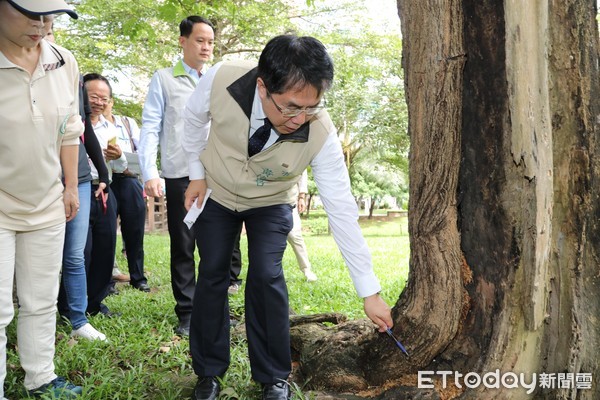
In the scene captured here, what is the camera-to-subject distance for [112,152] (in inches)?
189

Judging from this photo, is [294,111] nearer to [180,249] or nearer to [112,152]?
[180,249]

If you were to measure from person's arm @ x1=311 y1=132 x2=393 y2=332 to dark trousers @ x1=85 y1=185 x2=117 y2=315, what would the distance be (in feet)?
7.65

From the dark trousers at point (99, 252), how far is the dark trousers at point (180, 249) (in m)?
0.67

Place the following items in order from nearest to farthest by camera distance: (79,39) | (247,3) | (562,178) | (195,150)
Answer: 1. (562,178)
2. (195,150)
3. (79,39)
4. (247,3)

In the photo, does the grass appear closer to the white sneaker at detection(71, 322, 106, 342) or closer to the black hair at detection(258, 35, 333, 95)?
the white sneaker at detection(71, 322, 106, 342)

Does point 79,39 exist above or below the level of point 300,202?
above

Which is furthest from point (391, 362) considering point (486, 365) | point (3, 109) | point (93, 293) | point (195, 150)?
point (93, 293)

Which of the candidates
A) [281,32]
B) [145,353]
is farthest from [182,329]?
[281,32]

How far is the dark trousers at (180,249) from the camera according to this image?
12.7ft

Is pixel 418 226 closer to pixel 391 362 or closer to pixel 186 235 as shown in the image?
pixel 391 362

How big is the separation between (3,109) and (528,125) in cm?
216

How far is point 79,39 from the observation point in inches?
468

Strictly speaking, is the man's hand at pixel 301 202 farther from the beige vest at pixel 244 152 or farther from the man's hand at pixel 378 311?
the man's hand at pixel 378 311

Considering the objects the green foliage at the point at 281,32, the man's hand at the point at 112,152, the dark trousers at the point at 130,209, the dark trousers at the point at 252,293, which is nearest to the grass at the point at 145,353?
the dark trousers at the point at 252,293
